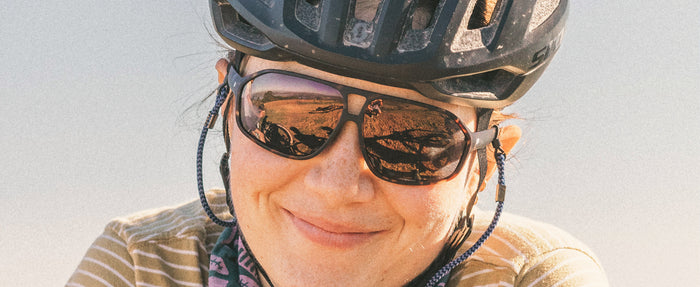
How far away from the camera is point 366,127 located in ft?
8.81

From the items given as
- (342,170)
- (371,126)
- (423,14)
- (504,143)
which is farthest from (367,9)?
(504,143)

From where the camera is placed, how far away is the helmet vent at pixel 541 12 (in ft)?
9.44

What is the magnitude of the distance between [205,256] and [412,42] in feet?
4.45

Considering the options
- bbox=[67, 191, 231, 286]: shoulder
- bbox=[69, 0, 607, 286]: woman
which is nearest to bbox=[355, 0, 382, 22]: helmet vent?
bbox=[69, 0, 607, 286]: woman

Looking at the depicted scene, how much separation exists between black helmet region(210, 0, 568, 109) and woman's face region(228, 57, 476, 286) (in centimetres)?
7

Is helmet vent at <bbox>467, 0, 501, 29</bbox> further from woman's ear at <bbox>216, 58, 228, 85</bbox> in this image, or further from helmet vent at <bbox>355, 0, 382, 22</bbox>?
woman's ear at <bbox>216, 58, 228, 85</bbox>

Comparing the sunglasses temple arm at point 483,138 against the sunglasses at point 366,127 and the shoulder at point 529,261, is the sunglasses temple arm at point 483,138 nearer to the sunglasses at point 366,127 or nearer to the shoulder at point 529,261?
the sunglasses at point 366,127

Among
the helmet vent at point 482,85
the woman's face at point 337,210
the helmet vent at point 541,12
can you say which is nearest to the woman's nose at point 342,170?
the woman's face at point 337,210

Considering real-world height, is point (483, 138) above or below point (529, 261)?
above

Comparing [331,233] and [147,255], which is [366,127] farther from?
[147,255]

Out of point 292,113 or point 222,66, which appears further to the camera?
point 222,66

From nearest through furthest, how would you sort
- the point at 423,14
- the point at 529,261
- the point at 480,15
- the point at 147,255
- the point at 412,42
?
1. the point at 412,42
2. the point at 423,14
3. the point at 480,15
4. the point at 529,261
5. the point at 147,255

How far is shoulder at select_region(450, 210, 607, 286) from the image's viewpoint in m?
3.22

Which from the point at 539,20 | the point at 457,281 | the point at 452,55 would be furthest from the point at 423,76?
the point at 457,281
